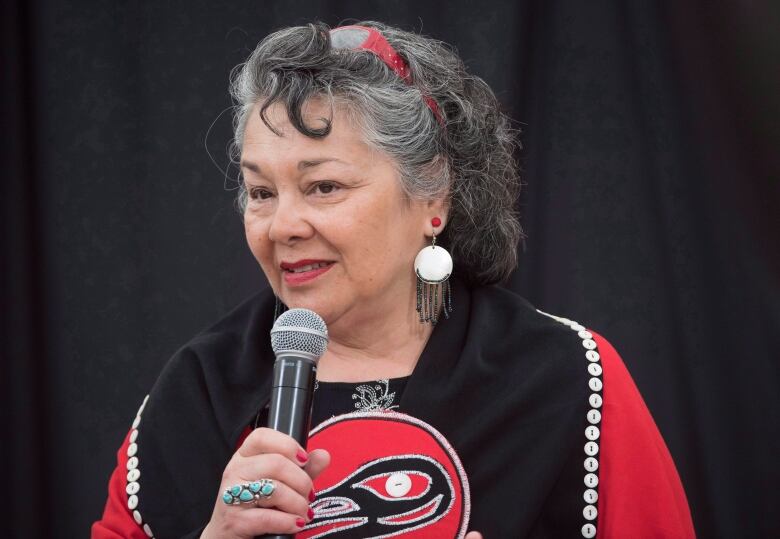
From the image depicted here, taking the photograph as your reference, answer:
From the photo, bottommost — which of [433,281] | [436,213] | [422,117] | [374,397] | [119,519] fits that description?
[119,519]

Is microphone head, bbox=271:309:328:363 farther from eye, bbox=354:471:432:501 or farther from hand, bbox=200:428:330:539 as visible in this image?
eye, bbox=354:471:432:501

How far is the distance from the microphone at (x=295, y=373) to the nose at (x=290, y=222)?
344 millimetres

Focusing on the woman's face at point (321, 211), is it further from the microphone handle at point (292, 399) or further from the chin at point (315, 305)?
the microphone handle at point (292, 399)

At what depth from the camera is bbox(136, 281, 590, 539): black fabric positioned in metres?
1.62

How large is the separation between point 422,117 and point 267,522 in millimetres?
914

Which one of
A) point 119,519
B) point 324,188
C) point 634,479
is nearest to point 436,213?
point 324,188

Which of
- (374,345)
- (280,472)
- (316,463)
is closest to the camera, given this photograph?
(280,472)

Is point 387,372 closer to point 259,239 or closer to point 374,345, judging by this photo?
point 374,345

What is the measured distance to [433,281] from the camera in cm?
177

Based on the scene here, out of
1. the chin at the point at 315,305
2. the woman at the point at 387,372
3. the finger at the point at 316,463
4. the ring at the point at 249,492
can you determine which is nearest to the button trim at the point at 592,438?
the woman at the point at 387,372

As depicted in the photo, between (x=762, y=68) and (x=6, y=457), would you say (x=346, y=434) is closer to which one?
(x=6, y=457)

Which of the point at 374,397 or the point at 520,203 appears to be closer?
the point at 374,397

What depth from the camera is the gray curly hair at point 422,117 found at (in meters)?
1.63

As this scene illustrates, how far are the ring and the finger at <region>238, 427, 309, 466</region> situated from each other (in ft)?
0.13
